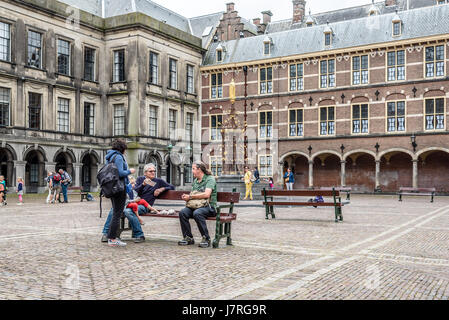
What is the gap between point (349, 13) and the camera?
47.6 metres

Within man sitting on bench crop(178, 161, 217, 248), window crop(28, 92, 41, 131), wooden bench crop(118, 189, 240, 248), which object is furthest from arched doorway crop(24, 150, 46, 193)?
man sitting on bench crop(178, 161, 217, 248)

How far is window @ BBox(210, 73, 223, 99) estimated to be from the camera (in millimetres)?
42594

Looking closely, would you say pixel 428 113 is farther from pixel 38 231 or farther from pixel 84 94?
pixel 38 231

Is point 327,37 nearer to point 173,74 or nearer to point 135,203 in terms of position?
point 173,74

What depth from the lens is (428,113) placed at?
111 feet

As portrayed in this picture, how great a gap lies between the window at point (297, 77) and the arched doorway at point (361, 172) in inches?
273

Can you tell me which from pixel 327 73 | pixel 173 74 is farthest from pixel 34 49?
pixel 327 73

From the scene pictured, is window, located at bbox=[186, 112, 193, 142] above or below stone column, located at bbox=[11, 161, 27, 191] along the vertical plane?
above

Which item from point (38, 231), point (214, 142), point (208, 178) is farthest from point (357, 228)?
point (214, 142)

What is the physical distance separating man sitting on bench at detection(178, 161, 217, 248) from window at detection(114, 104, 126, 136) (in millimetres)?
28380

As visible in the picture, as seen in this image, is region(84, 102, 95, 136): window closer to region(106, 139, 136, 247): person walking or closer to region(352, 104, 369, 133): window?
region(352, 104, 369, 133): window

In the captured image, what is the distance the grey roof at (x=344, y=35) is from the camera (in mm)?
34406

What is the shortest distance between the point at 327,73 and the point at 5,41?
22910 millimetres

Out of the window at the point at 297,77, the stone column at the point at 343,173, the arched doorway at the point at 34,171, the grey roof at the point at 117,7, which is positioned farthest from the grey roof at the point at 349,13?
the arched doorway at the point at 34,171
